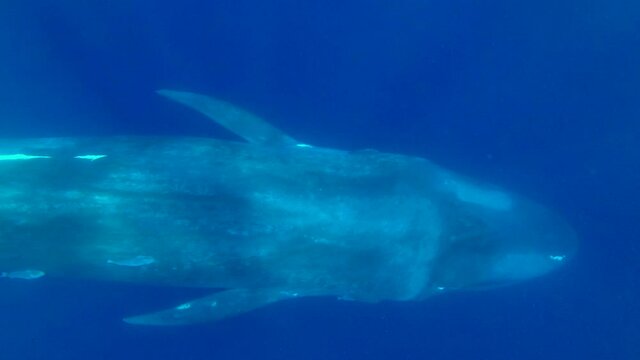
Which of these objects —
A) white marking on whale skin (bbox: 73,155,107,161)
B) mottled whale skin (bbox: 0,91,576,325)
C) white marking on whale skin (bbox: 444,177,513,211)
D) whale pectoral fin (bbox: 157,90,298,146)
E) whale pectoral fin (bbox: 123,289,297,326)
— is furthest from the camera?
whale pectoral fin (bbox: 157,90,298,146)

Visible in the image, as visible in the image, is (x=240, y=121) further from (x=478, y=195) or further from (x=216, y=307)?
(x=478, y=195)

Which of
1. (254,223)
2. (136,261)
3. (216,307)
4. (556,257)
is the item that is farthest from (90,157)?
(556,257)

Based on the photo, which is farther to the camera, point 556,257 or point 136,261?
point 556,257

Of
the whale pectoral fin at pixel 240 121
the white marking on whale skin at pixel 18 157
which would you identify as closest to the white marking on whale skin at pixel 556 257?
the whale pectoral fin at pixel 240 121

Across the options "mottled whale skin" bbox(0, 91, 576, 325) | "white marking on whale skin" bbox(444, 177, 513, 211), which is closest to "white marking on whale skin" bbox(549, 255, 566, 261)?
"mottled whale skin" bbox(0, 91, 576, 325)

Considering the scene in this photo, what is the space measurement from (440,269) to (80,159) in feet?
19.5

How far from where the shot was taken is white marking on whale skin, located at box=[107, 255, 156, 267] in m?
10.4

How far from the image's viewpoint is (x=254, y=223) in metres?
10.6

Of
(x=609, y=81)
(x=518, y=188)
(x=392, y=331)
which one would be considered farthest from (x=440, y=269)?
(x=609, y=81)

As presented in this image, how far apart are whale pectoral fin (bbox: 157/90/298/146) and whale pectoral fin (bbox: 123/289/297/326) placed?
8.57 feet

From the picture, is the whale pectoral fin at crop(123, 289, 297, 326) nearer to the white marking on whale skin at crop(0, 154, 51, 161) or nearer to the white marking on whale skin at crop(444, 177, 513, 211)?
the white marking on whale skin at crop(0, 154, 51, 161)

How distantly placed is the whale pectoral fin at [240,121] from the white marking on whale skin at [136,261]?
2876 millimetres

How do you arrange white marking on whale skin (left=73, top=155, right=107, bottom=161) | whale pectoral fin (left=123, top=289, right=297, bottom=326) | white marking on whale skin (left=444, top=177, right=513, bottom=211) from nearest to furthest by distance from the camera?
white marking on whale skin (left=73, top=155, right=107, bottom=161), whale pectoral fin (left=123, top=289, right=297, bottom=326), white marking on whale skin (left=444, top=177, right=513, bottom=211)

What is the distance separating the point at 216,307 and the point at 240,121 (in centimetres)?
335
